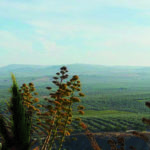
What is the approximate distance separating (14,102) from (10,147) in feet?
2.18

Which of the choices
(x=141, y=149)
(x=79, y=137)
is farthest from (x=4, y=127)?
(x=79, y=137)

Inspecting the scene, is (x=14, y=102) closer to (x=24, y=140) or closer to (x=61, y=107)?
(x=24, y=140)

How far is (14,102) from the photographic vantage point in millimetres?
3934

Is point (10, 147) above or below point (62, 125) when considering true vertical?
above

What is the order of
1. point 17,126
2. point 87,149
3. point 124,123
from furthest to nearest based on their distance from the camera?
point 124,123
point 87,149
point 17,126

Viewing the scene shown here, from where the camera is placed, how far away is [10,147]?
391 cm

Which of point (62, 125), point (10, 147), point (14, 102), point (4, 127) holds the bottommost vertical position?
point (62, 125)

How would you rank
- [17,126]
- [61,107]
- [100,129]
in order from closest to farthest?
[17,126]
[61,107]
[100,129]

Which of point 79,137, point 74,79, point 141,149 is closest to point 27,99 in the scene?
point 74,79

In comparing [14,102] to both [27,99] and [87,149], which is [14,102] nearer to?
[27,99]

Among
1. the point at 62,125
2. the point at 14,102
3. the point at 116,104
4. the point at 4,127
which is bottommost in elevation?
the point at 116,104

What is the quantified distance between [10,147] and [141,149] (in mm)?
37105

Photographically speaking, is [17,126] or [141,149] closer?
[17,126]

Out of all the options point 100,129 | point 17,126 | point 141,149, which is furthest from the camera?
point 100,129
